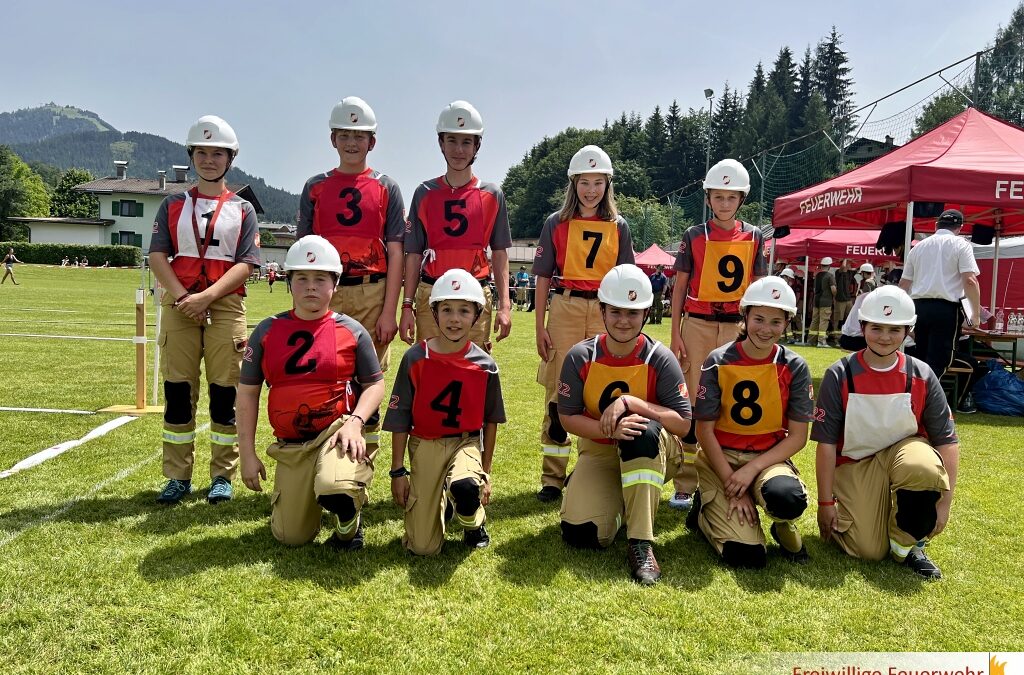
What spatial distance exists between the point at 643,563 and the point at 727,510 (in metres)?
0.65

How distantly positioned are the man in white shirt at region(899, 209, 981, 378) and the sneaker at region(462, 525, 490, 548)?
20.1 feet

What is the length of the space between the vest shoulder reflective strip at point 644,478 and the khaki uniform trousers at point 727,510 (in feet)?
1.46

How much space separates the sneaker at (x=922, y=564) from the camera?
140 inches

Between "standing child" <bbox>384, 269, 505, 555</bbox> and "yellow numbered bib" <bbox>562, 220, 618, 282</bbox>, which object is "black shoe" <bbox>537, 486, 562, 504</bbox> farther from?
"yellow numbered bib" <bbox>562, 220, 618, 282</bbox>

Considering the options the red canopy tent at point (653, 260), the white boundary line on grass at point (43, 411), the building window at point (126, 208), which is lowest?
the white boundary line on grass at point (43, 411)

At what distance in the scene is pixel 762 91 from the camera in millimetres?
100375

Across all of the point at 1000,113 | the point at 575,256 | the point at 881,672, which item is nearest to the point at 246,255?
the point at 575,256

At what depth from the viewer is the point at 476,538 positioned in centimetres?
386

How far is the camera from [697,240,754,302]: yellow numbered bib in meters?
4.83

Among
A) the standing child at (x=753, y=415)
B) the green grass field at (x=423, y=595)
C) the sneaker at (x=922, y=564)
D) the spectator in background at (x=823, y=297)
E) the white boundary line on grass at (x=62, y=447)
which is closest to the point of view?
the green grass field at (x=423, y=595)

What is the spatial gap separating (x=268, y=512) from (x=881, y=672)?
11.4 ft

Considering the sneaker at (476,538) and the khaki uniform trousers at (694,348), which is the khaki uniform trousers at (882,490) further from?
the sneaker at (476,538)

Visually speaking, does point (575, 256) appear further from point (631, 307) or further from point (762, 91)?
point (762, 91)

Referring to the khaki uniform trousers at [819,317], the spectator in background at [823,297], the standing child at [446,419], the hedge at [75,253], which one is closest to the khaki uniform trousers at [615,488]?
the standing child at [446,419]
